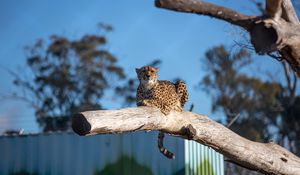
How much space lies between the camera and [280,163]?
7.31 metres

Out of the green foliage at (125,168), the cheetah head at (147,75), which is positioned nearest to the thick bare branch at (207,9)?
the cheetah head at (147,75)

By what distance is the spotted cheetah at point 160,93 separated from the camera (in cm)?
664

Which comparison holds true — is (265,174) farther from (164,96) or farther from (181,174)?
(181,174)

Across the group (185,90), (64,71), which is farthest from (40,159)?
(64,71)

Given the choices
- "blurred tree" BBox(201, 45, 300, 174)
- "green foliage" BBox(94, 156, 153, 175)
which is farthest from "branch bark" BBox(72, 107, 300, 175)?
"blurred tree" BBox(201, 45, 300, 174)

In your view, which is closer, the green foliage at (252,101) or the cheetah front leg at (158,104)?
the cheetah front leg at (158,104)

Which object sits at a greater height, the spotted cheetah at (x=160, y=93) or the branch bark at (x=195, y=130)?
the spotted cheetah at (x=160, y=93)

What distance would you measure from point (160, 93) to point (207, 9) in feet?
6.28

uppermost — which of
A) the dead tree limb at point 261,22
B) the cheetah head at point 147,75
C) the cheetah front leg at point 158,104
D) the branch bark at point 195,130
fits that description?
the dead tree limb at point 261,22

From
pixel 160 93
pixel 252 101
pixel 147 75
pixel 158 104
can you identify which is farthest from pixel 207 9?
pixel 252 101

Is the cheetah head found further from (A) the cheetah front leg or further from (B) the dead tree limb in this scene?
(B) the dead tree limb

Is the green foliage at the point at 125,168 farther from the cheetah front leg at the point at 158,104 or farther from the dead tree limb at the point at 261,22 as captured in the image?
the dead tree limb at the point at 261,22

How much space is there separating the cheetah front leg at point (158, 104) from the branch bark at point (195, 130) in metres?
0.08

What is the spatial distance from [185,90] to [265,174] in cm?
146
